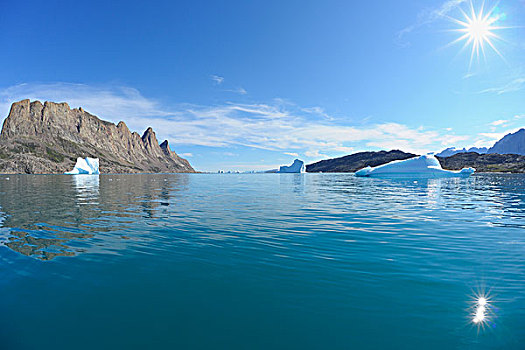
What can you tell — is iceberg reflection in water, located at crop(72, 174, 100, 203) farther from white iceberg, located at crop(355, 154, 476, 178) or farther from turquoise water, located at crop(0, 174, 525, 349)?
white iceberg, located at crop(355, 154, 476, 178)

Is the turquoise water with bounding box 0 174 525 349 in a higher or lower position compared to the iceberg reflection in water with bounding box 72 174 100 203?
lower

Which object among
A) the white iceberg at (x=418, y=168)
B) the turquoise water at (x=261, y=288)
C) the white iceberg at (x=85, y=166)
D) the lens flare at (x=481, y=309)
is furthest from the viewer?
the white iceberg at (x=85, y=166)

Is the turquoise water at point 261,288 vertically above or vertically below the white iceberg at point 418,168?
below

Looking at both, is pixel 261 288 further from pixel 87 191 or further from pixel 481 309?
pixel 87 191

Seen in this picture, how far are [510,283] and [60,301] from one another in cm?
1320

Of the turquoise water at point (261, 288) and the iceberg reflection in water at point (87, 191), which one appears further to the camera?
the iceberg reflection in water at point (87, 191)

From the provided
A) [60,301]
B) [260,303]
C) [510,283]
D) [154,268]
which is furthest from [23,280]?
[510,283]

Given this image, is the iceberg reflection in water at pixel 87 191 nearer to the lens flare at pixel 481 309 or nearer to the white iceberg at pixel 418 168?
the lens flare at pixel 481 309

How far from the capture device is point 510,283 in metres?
7.39

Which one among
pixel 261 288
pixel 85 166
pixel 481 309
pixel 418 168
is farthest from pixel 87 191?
pixel 85 166

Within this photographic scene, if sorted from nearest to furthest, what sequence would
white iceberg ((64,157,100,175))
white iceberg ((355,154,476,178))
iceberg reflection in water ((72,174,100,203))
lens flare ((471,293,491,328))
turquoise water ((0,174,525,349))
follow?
turquoise water ((0,174,525,349)), lens flare ((471,293,491,328)), iceberg reflection in water ((72,174,100,203)), white iceberg ((355,154,476,178)), white iceberg ((64,157,100,175))

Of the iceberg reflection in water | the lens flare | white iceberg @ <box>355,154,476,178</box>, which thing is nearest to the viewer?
the lens flare

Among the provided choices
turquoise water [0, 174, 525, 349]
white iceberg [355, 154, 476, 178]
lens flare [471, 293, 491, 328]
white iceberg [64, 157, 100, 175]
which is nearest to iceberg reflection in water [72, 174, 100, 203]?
turquoise water [0, 174, 525, 349]

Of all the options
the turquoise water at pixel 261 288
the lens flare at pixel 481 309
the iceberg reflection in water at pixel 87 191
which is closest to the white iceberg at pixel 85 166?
the iceberg reflection in water at pixel 87 191
